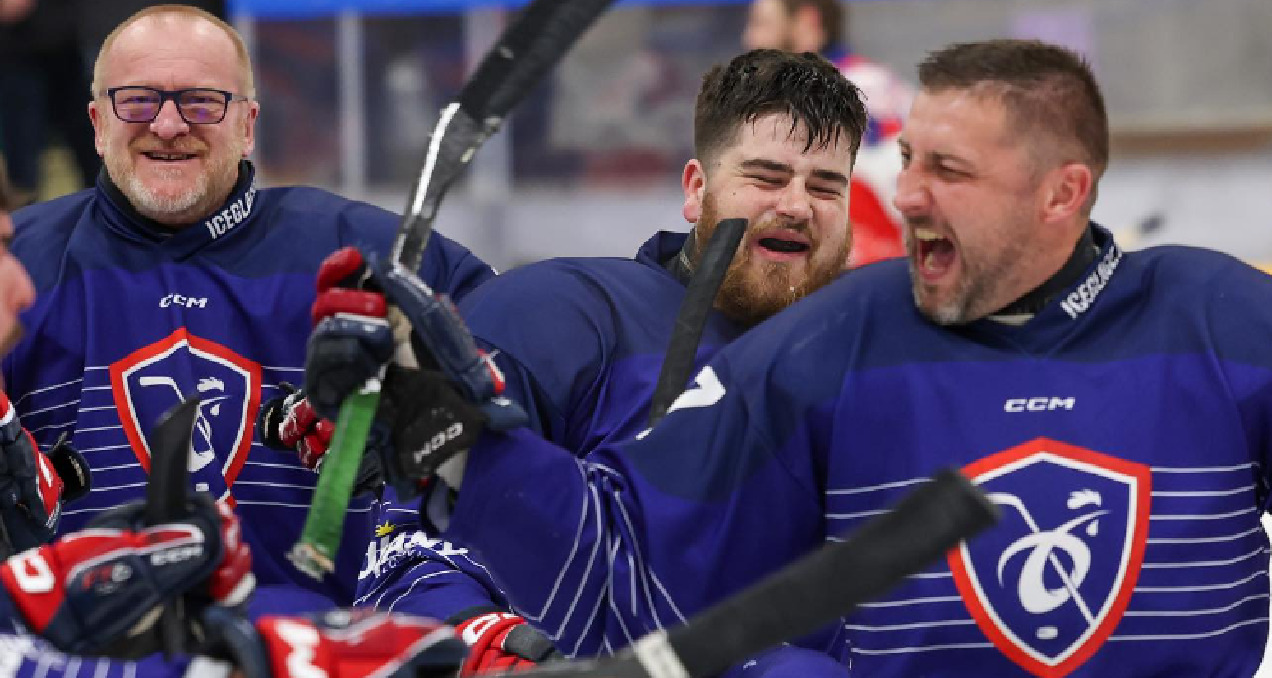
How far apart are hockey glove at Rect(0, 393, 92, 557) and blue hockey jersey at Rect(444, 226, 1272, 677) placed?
851mm

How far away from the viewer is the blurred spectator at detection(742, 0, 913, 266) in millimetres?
5586

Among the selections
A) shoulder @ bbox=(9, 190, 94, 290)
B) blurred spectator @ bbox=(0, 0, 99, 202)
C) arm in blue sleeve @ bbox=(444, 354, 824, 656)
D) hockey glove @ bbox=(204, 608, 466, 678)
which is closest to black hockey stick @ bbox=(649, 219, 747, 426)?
arm in blue sleeve @ bbox=(444, 354, 824, 656)

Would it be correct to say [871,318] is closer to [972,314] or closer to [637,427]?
[972,314]

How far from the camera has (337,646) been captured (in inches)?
81.5

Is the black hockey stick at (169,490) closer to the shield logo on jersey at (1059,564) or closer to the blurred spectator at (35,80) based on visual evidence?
the shield logo on jersey at (1059,564)

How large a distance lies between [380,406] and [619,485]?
1.15 feet

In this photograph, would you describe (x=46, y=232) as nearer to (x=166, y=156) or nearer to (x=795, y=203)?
(x=166, y=156)

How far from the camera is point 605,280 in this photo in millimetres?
3164

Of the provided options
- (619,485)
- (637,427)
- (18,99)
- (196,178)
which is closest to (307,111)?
(18,99)

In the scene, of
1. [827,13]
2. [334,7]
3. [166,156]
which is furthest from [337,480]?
[334,7]

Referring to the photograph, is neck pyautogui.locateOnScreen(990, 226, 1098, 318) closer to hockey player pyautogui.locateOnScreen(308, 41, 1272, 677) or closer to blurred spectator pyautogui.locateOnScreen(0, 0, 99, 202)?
hockey player pyautogui.locateOnScreen(308, 41, 1272, 677)

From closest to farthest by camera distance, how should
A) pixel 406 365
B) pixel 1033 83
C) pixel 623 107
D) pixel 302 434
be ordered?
pixel 406 365 → pixel 1033 83 → pixel 302 434 → pixel 623 107

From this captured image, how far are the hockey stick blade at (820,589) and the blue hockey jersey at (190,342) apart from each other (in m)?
1.24

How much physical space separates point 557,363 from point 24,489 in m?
0.78
